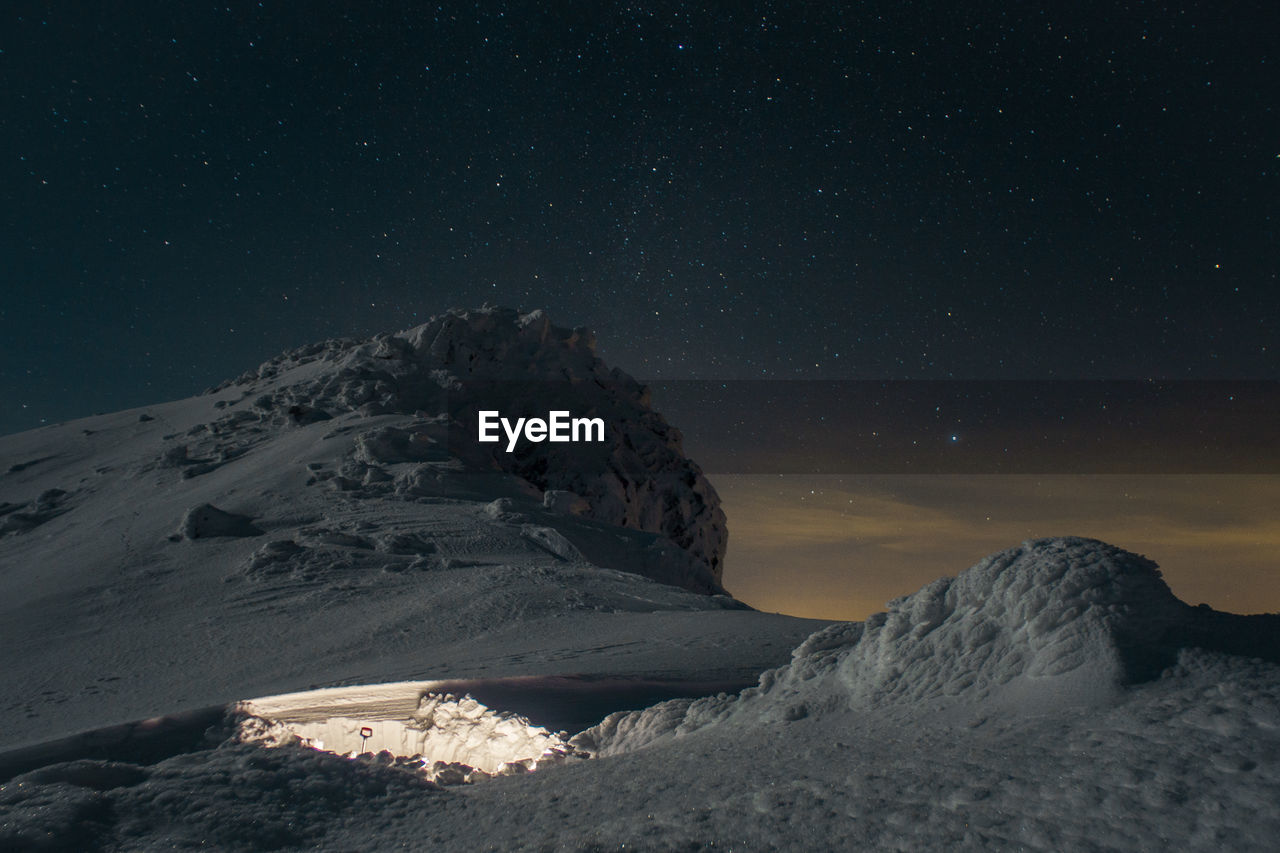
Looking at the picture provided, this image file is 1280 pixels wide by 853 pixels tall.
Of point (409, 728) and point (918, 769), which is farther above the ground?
point (918, 769)

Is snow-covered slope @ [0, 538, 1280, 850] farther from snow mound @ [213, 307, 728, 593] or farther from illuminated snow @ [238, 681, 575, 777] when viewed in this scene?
snow mound @ [213, 307, 728, 593]

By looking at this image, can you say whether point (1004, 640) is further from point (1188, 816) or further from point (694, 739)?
point (694, 739)

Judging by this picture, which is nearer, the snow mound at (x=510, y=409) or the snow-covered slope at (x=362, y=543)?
the snow-covered slope at (x=362, y=543)

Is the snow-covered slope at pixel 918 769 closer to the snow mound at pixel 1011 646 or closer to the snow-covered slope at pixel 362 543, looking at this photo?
the snow mound at pixel 1011 646

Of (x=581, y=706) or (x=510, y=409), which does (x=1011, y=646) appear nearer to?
(x=581, y=706)

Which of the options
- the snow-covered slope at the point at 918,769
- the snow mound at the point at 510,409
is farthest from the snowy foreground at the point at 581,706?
the snow mound at the point at 510,409

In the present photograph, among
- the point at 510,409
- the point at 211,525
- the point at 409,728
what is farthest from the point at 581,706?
the point at 510,409

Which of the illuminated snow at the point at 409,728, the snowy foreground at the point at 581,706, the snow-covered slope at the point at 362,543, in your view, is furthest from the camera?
the snow-covered slope at the point at 362,543
